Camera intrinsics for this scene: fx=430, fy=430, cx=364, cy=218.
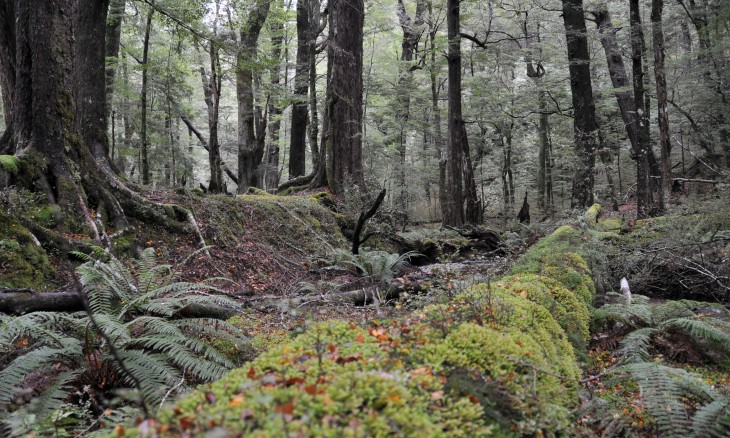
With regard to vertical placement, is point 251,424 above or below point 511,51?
below

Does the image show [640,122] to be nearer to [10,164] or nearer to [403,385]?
[403,385]

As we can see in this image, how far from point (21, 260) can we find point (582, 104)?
15133 millimetres

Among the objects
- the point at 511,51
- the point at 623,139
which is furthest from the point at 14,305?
the point at 623,139

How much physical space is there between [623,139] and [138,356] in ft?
97.7

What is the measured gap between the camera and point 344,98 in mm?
12664

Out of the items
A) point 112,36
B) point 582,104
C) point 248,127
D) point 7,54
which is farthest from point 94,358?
point 582,104

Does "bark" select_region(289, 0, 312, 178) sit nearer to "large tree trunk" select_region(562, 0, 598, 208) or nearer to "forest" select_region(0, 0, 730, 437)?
"forest" select_region(0, 0, 730, 437)

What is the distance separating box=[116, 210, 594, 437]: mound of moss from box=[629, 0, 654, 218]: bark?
445 inches

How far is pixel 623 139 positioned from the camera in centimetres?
2644

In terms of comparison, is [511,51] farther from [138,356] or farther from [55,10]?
[138,356]

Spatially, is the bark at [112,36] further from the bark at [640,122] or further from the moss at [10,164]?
the bark at [640,122]

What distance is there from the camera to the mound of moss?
134cm

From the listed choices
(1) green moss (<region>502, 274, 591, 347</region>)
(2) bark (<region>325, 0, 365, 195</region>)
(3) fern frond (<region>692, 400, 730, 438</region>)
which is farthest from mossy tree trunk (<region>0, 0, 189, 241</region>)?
(2) bark (<region>325, 0, 365, 195</region>)

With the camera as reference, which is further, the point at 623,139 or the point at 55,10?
the point at 623,139
